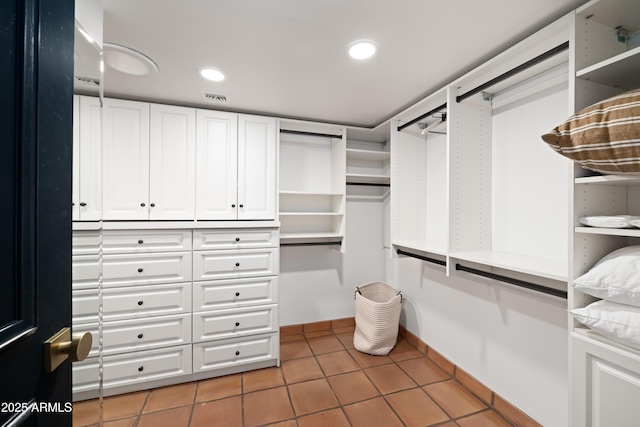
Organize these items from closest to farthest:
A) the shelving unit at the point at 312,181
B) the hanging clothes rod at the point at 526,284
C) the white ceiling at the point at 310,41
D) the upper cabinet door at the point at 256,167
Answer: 1. the white ceiling at the point at 310,41
2. the hanging clothes rod at the point at 526,284
3. the upper cabinet door at the point at 256,167
4. the shelving unit at the point at 312,181

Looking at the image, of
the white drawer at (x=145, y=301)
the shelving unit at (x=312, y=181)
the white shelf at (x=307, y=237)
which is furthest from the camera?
the shelving unit at (x=312, y=181)

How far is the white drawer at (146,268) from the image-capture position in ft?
6.53

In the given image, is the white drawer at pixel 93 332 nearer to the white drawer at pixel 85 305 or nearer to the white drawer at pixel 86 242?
the white drawer at pixel 85 305

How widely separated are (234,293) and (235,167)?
1.09 metres

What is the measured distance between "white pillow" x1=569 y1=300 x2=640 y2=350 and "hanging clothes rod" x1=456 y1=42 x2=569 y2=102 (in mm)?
1157

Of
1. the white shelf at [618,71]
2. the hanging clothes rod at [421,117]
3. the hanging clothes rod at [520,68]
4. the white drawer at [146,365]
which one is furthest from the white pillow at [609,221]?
the white drawer at [146,365]

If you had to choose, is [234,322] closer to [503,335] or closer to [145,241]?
[145,241]

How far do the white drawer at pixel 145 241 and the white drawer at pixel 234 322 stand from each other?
1.96ft

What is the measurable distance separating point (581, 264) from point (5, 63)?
1912 millimetres

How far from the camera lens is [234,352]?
7.50 feet

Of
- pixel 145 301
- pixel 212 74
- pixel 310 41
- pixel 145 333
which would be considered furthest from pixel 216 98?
pixel 145 333

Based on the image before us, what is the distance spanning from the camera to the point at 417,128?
2543 millimetres

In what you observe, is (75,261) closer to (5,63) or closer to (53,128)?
(53,128)

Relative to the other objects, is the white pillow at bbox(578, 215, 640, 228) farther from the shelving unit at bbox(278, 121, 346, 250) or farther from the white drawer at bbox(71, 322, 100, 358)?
the white drawer at bbox(71, 322, 100, 358)
